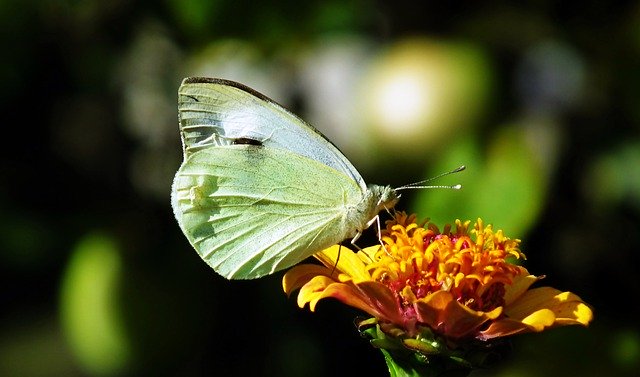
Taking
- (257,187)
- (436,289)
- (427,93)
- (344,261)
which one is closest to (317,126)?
(427,93)

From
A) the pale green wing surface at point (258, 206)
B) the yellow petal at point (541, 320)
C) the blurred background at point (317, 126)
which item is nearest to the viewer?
the yellow petal at point (541, 320)

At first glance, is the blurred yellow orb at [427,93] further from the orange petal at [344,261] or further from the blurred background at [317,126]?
the orange petal at [344,261]

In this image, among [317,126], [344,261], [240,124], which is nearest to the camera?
[344,261]

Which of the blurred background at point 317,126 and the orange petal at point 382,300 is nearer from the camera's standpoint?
the orange petal at point 382,300

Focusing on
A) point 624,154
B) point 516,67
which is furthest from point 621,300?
point 516,67

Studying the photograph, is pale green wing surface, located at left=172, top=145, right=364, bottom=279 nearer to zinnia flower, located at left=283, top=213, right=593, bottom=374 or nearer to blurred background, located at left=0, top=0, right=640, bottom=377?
zinnia flower, located at left=283, top=213, right=593, bottom=374

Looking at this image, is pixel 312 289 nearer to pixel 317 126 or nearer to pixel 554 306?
pixel 554 306

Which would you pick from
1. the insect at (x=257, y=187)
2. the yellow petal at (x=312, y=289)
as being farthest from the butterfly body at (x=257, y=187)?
the yellow petal at (x=312, y=289)

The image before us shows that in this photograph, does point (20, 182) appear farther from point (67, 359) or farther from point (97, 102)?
point (67, 359)
